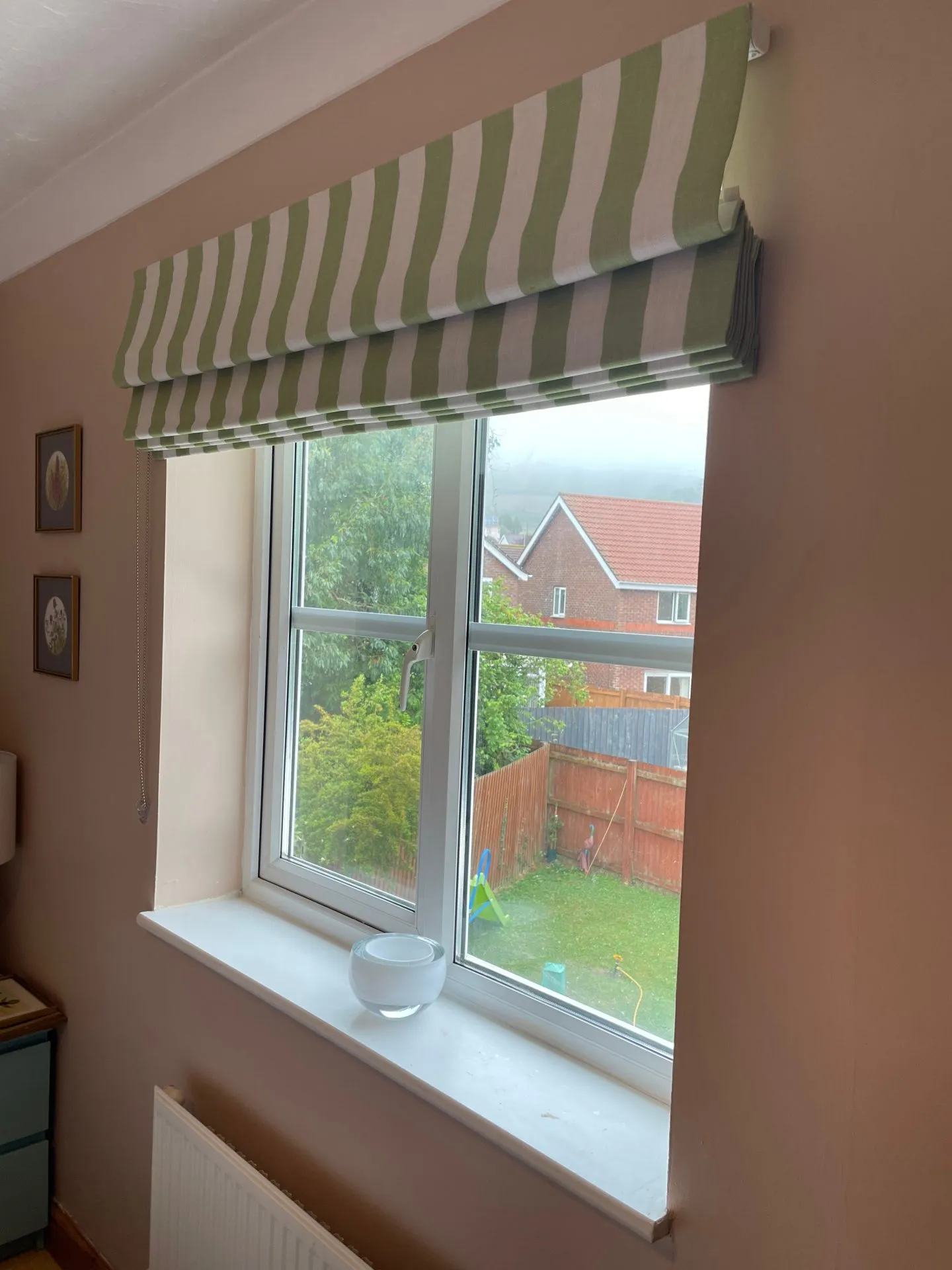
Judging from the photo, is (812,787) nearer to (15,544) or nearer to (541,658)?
(541,658)

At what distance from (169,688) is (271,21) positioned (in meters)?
1.19

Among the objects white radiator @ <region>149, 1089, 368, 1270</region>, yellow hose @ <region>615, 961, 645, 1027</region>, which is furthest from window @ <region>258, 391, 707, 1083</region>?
white radiator @ <region>149, 1089, 368, 1270</region>

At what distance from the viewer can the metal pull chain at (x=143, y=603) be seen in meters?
1.95

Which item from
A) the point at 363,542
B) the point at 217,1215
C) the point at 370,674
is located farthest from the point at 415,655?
the point at 217,1215

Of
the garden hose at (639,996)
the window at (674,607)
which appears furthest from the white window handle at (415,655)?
the garden hose at (639,996)

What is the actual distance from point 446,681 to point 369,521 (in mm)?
363

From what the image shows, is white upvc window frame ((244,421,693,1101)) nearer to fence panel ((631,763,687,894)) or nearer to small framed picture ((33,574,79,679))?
fence panel ((631,763,687,894))

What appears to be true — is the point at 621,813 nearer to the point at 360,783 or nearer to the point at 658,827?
the point at 658,827

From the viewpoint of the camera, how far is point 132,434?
6.12 ft

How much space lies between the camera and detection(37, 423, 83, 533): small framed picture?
214cm

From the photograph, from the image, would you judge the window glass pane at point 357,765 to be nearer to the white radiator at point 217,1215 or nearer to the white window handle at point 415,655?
the white window handle at point 415,655

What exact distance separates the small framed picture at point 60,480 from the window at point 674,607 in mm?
1441

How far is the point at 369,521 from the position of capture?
→ 175 centimetres

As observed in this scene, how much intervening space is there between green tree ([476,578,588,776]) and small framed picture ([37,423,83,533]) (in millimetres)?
1115
